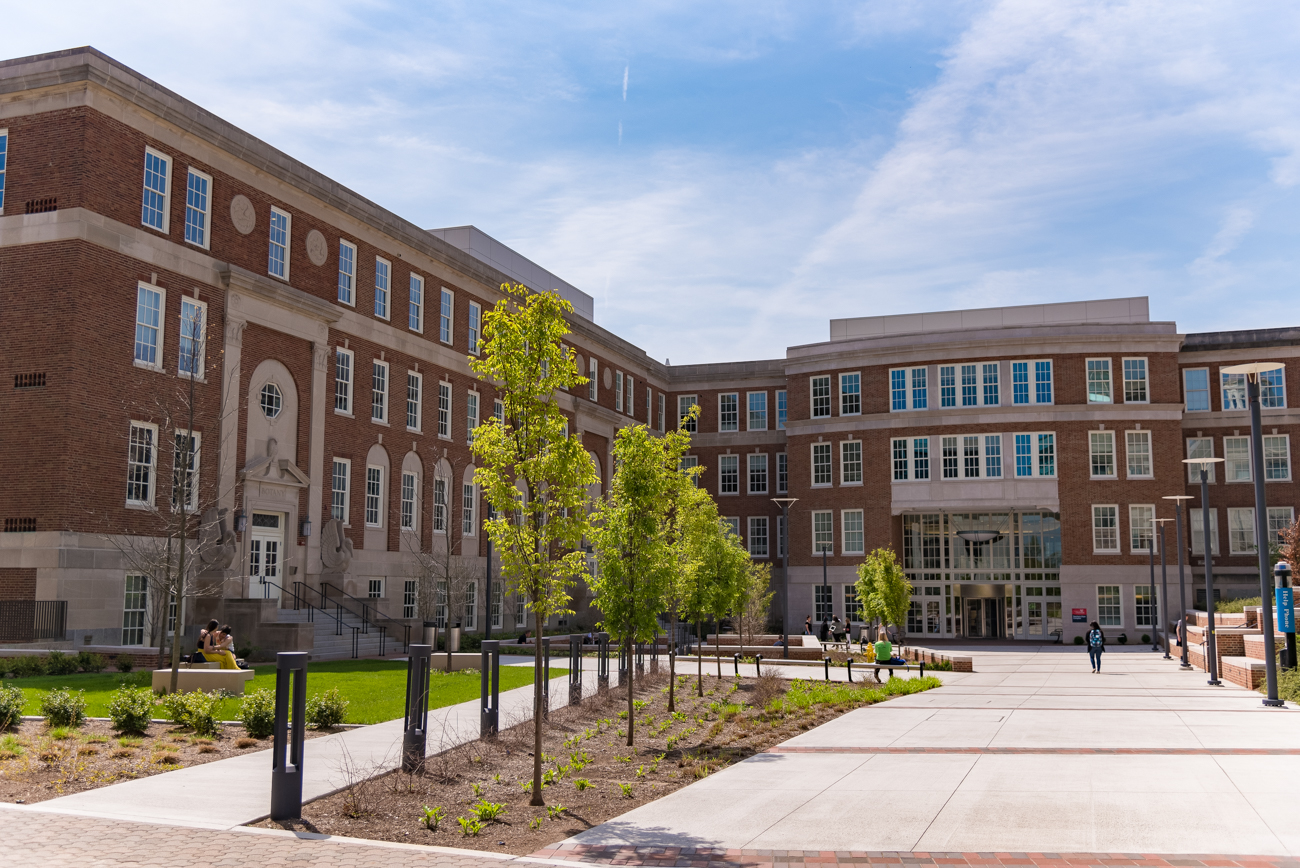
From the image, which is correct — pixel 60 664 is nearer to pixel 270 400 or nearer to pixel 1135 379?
pixel 270 400

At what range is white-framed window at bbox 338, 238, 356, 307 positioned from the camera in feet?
123

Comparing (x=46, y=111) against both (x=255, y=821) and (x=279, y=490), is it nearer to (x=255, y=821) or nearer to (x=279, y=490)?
(x=279, y=490)

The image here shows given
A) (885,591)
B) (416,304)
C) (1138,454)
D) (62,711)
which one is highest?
(416,304)

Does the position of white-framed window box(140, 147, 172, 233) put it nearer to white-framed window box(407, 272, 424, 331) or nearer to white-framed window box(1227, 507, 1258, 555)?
white-framed window box(407, 272, 424, 331)

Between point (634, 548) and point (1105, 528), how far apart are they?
4139 centimetres

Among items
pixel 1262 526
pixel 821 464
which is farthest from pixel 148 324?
pixel 821 464

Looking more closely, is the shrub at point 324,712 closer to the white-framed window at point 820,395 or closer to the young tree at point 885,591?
the young tree at point 885,591

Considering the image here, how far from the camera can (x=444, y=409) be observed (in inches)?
1713

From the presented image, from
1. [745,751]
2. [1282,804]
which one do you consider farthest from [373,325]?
[1282,804]

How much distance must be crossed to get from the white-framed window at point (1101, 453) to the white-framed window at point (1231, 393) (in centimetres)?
828

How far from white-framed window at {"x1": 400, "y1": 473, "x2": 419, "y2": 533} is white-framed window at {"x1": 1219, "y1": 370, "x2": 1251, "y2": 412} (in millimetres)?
41965

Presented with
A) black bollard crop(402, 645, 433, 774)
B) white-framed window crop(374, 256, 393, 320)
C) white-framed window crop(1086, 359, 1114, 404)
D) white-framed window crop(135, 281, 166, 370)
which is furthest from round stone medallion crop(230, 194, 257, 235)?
white-framed window crop(1086, 359, 1114, 404)

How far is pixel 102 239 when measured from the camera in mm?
27094

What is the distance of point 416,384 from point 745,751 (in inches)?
1151
